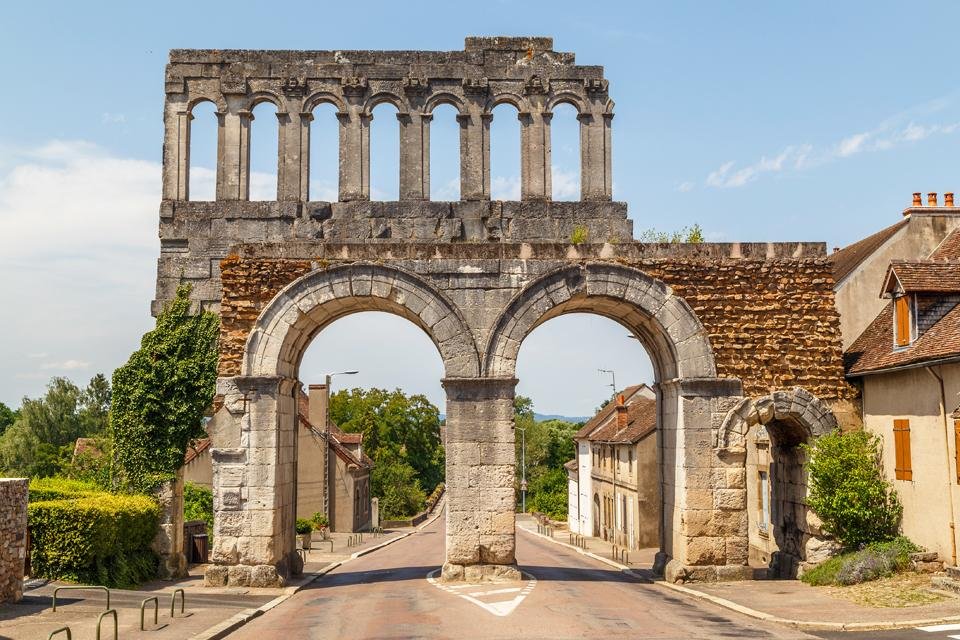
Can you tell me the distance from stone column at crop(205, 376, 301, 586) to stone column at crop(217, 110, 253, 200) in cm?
535

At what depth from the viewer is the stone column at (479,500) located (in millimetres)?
17078

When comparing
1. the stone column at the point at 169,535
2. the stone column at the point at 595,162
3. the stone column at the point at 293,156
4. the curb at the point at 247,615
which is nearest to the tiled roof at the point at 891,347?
the stone column at the point at 595,162

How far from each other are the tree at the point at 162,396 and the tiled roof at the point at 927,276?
13819mm

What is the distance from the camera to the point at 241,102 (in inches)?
854

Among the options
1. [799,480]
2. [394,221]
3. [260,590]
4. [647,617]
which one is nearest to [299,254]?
[394,221]

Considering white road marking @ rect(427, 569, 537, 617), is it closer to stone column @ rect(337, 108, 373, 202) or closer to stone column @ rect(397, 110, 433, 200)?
stone column @ rect(397, 110, 433, 200)

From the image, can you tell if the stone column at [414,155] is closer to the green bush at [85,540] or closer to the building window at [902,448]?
the green bush at [85,540]

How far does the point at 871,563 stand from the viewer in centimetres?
1547

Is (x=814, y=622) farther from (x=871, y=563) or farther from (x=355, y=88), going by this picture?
(x=355, y=88)

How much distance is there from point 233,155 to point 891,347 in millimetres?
14500

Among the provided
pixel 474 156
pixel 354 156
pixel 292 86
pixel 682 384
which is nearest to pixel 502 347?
pixel 682 384

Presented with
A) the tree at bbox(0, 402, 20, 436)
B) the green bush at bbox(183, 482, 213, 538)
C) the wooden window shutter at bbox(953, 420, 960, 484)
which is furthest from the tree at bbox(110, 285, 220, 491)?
the tree at bbox(0, 402, 20, 436)

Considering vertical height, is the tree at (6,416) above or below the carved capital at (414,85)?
below

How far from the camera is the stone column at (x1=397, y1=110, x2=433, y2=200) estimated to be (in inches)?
827
